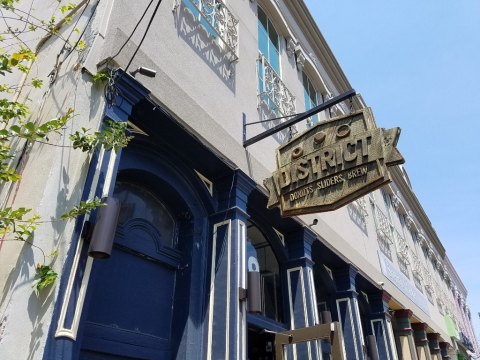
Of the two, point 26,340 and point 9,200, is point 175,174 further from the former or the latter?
point 26,340

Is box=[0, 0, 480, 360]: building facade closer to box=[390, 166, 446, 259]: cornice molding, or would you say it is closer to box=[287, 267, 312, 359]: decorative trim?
box=[287, 267, 312, 359]: decorative trim

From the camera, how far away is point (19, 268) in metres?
3.14

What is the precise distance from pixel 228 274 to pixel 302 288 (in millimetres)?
2217

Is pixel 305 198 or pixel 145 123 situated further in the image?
pixel 305 198

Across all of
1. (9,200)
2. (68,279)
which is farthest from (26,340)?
(9,200)

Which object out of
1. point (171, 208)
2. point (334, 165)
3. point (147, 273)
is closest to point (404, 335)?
point (334, 165)

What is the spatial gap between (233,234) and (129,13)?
9.79 ft

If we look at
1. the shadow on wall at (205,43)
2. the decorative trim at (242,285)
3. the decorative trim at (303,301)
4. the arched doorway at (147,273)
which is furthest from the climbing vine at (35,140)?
the decorative trim at (303,301)

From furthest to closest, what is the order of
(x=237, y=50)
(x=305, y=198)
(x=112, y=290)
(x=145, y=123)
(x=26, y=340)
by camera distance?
(x=237, y=50) → (x=305, y=198) → (x=145, y=123) → (x=112, y=290) → (x=26, y=340)

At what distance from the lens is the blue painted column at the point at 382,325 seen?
382 inches

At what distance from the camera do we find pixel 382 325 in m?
9.88

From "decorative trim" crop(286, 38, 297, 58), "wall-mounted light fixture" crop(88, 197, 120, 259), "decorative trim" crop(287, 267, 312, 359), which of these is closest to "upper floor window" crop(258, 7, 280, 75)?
"decorative trim" crop(286, 38, 297, 58)

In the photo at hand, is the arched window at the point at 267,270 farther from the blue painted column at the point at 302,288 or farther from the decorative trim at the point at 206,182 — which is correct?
the decorative trim at the point at 206,182

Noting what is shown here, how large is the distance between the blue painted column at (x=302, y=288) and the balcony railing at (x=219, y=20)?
336 centimetres
